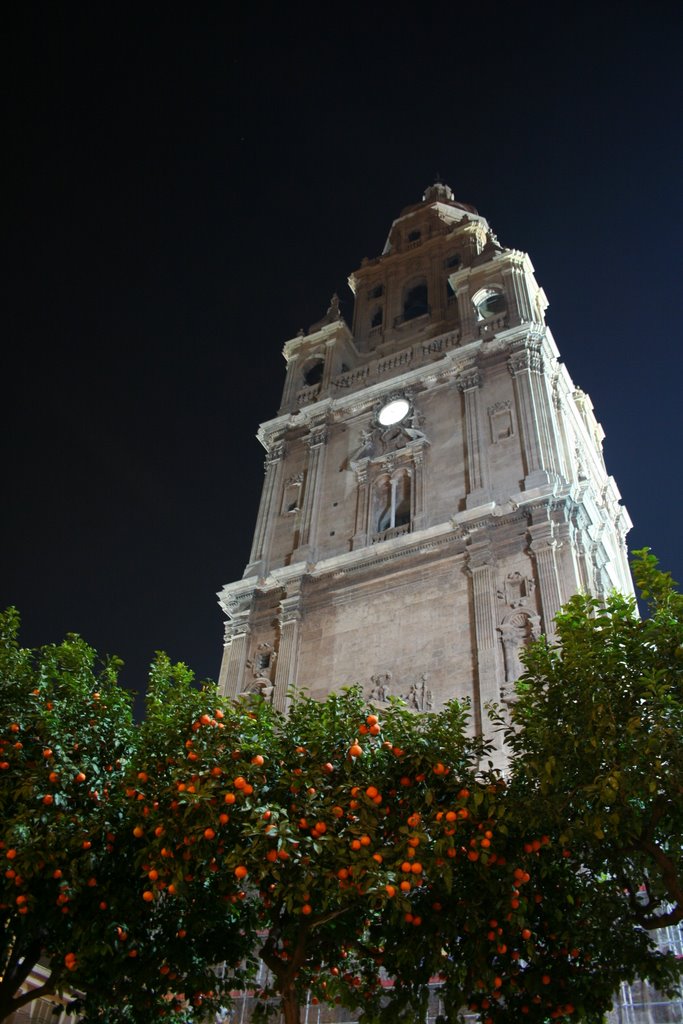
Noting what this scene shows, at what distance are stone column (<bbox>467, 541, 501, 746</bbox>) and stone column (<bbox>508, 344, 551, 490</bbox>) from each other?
9.88ft

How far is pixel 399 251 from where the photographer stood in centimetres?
4781

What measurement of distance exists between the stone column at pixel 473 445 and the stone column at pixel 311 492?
6.41 metres

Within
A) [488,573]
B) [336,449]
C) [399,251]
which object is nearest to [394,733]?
[488,573]

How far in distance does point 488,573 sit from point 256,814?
16450mm

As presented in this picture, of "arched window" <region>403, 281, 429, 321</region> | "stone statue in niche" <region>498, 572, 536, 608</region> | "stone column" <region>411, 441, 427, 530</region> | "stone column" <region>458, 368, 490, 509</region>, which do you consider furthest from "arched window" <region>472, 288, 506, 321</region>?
"stone statue in niche" <region>498, 572, 536, 608</region>

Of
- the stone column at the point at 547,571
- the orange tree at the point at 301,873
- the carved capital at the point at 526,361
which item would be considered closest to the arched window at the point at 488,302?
the carved capital at the point at 526,361

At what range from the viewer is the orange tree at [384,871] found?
35.4 ft

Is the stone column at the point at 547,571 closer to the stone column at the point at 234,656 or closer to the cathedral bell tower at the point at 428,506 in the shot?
the cathedral bell tower at the point at 428,506

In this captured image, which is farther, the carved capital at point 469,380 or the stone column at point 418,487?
the carved capital at point 469,380

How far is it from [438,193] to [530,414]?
2757 centimetres

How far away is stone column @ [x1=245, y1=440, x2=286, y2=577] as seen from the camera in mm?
33188

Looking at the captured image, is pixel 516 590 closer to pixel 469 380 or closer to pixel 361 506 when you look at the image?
pixel 361 506

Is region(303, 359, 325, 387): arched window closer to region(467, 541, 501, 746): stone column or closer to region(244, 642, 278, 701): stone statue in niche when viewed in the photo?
region(244, 642, 278, 701): stone statue in niche

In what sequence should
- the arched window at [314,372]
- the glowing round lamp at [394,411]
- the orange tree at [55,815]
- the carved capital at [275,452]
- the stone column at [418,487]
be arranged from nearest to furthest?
the orange tree at [55,815] < the stone column at [418,487] < the glowing round lamp at [394,411] < the carved capital at [275,452] < the arched window at [314,372]
